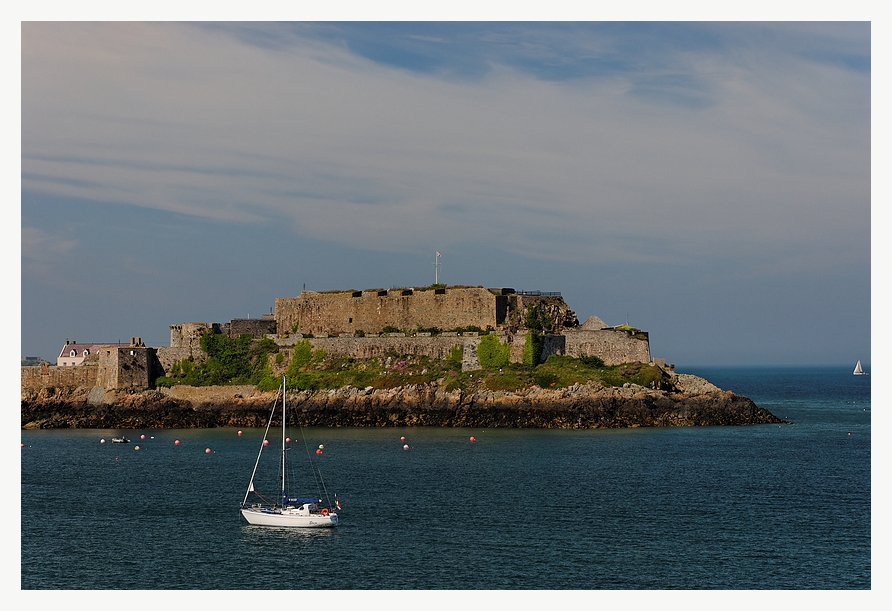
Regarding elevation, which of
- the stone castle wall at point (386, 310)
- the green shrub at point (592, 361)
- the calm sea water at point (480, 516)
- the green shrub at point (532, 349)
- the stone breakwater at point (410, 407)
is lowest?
the calm sea water at point (480, 516)

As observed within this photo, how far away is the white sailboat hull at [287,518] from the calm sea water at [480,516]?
345mm

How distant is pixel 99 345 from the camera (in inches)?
2918

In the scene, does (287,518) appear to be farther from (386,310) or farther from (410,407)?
(386,310)

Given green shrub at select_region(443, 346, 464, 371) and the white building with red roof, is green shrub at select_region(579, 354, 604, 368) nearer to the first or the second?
green shrub at select_region(443, 346, 464, 371)

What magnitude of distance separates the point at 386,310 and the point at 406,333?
3320 mm

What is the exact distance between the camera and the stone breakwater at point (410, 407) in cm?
5159

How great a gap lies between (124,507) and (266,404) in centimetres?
2495

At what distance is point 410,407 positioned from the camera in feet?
179

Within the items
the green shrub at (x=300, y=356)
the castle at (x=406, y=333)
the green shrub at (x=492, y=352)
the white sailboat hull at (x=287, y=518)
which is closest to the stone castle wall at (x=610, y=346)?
the castle at (x=406, y=333)


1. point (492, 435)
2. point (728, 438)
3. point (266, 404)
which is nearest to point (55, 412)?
point (266, 404)

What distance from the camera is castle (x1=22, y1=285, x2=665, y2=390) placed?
58438 millimetres

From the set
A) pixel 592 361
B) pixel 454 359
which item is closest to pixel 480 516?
pixel 592 361

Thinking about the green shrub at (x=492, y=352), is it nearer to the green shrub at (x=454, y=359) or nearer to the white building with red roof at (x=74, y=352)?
the green shrub at (x=454, y=359)

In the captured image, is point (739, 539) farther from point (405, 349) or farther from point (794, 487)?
point (405, 349)
